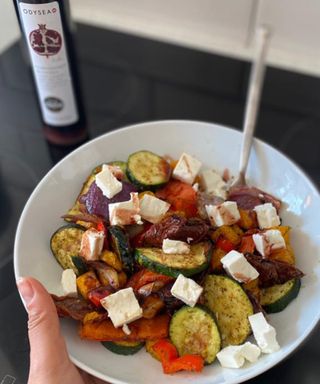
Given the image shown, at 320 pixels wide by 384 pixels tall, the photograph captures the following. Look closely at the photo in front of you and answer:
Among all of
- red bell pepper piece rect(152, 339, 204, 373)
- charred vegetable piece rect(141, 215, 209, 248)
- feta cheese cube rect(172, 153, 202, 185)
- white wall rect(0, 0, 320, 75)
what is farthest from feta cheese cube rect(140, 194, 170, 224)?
white wall rect(0, 0, 320, 75)

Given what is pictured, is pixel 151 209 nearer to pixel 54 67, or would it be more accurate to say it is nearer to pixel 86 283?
pixel 86 283

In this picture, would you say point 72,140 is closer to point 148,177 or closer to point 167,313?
point 148,177

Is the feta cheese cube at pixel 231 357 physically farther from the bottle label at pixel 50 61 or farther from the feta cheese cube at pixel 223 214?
the bottle label at pixel 50 61

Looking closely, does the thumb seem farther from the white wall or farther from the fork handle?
the white wall

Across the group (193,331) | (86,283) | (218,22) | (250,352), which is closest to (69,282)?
(86,283)

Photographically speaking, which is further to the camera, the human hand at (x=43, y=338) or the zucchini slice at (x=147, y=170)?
the zucchini slice at (x=147, y=170)

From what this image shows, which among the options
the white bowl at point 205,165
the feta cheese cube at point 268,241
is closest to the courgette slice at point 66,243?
the white bowl at point 205,165
